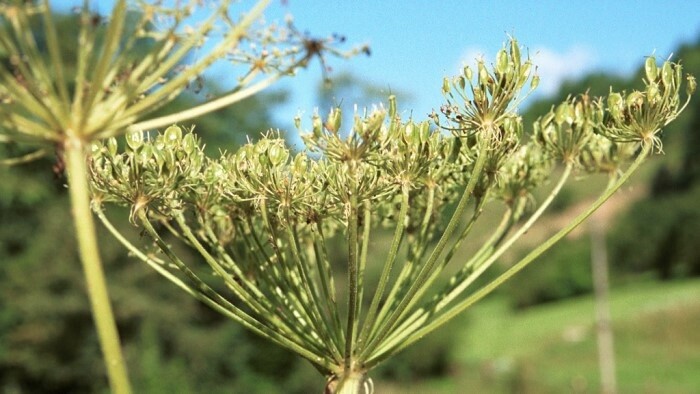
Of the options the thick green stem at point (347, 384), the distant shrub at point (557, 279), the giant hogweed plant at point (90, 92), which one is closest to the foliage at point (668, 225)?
the distant shrub at point (557, 279)

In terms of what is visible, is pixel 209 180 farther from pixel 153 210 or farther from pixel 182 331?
pixel 182 331

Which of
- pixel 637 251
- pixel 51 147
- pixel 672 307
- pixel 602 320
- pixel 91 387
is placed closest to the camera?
pixel 51 147

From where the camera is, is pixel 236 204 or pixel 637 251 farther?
pixel 637 251

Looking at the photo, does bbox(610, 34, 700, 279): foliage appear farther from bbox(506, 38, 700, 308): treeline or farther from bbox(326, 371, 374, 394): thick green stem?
bbox(326, 371, 374, 394): thick green stem

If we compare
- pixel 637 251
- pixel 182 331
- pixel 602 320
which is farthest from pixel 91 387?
pixel 637 251

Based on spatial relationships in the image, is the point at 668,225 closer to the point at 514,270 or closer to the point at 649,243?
the point at 649,243

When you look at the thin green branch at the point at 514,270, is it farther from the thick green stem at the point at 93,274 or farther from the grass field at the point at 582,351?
the grass field at the point at 582,351
